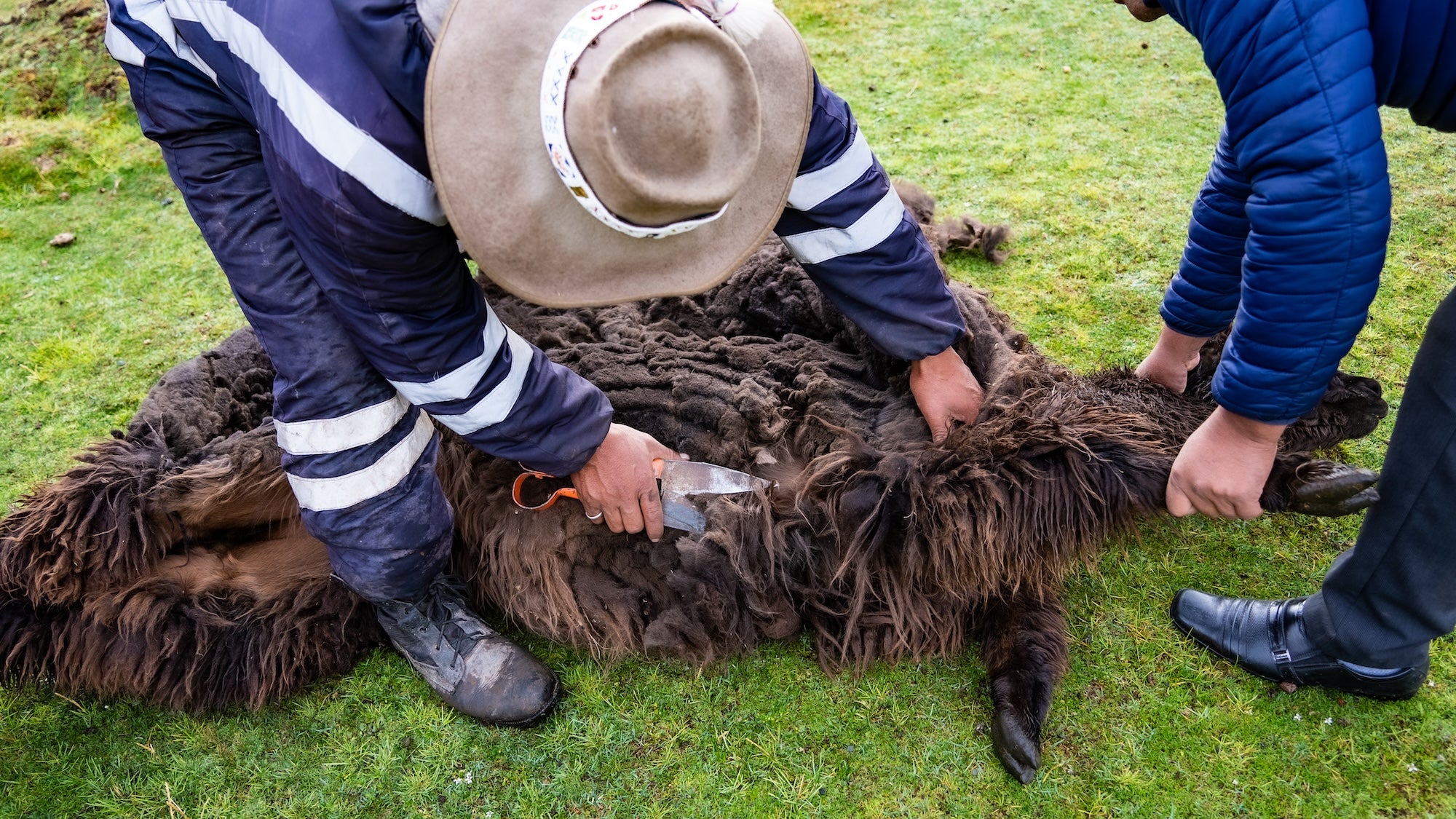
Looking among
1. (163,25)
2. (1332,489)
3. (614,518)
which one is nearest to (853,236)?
(614,518)

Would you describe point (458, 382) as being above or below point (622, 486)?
above

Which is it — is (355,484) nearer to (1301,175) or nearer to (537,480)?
(537,480)

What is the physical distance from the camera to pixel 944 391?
2.34 metres

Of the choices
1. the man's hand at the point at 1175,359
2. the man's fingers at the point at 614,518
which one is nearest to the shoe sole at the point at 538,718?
the man's fingers at the point at 614,518

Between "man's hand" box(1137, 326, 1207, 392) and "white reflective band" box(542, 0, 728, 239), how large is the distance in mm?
1682

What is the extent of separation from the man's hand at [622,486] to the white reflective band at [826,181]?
78 cm

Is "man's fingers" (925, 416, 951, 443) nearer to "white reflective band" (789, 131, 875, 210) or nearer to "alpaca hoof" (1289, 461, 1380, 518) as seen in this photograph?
"white reflective band" (789, 131, 875, 210)

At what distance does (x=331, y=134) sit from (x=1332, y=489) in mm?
2205

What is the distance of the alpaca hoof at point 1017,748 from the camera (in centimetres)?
196

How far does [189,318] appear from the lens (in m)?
3.78

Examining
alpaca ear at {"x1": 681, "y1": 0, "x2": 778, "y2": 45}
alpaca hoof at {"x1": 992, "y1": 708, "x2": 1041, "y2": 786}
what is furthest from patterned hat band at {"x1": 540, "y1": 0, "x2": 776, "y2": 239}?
alpaca hoof at {"x1": 992, "y1": 708, "x2": 1041, "y2": 786}

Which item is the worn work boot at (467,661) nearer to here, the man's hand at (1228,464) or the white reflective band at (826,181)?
the white reflective band at (826,181)

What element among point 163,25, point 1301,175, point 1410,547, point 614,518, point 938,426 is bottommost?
point 614,518

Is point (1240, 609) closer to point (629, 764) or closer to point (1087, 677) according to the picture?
point (1087, 677)
